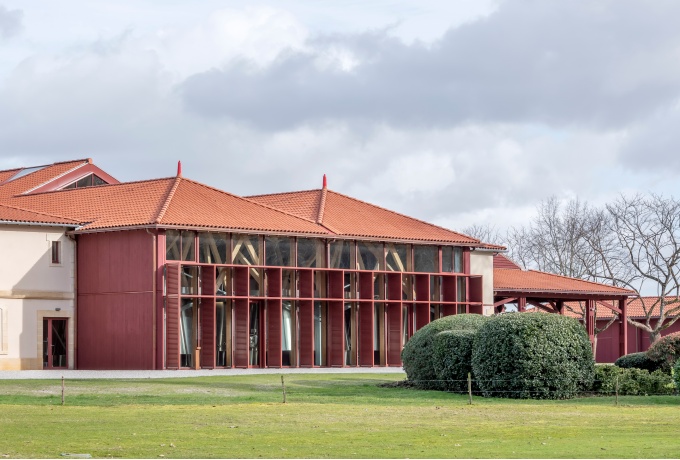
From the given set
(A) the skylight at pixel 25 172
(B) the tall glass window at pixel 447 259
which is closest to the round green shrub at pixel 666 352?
(B) the tall glass window at pixel 447 259

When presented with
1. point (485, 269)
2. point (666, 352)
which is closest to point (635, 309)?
point (485, 269)

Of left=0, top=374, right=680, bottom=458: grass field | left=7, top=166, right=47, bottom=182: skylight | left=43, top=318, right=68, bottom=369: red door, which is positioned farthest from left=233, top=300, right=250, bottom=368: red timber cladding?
left=7, top=166, right=47, bottom=182: skylight

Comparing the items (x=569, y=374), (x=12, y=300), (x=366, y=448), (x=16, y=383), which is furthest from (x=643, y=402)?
(x=12, y=300)

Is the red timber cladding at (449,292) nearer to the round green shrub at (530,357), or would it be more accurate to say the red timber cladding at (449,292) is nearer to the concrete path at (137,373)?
the concrete path at (137,373)

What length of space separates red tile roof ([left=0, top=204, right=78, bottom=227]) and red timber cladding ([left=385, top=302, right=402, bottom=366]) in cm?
1338

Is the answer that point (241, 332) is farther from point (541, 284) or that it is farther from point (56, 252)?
point (541, 284)

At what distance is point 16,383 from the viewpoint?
3581 centimetres

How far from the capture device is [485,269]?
196 ft

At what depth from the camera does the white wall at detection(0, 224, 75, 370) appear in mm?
47281

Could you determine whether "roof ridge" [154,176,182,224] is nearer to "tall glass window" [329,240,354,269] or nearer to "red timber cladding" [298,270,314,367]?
"red timber cladding" [298,270,314,367]

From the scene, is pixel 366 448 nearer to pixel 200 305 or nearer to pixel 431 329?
pixel 431 329

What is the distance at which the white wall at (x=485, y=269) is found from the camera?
192 feet

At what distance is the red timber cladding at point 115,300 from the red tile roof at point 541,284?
18998mm

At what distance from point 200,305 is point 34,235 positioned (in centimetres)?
683
